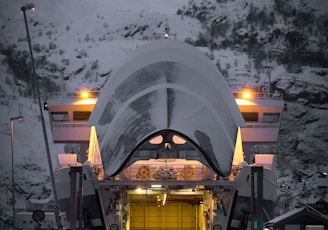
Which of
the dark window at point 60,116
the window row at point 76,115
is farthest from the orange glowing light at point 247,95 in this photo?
the dark window at point 60,116

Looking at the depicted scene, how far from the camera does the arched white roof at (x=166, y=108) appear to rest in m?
15.7

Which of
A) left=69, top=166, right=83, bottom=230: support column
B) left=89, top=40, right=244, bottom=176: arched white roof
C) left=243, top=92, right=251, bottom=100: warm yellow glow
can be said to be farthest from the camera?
left=243, top=92, right=251, bottom=100: warm yellow glow

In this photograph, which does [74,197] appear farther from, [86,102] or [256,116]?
[256,116]

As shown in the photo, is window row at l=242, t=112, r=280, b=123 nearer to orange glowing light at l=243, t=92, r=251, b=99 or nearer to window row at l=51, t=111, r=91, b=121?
orange glowing light at l=243, t=92, r=251, b=99

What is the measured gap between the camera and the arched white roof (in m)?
15.7

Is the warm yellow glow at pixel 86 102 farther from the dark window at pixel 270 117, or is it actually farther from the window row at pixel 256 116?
Answer: the dark window at pixel 270 117

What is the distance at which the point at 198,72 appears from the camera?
1938cm

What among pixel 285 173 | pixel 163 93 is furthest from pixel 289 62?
pixel 163 93

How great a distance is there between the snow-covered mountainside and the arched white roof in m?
67.9

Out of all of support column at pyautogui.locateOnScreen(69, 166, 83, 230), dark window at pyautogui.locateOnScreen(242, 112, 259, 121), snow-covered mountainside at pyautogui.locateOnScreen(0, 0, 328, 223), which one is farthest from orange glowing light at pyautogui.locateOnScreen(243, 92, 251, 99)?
snow-covered mountainside at pyautogui.locateOnScreen(0, 0, 328, 223)

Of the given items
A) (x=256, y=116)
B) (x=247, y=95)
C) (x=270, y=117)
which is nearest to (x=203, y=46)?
(x=247, y=95)

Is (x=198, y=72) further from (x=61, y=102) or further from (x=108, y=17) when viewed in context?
(x=108, y=17)

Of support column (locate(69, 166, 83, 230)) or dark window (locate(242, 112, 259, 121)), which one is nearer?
support column (locate(69, 166, 83, 230))

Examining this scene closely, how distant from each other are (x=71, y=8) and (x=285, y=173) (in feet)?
138
